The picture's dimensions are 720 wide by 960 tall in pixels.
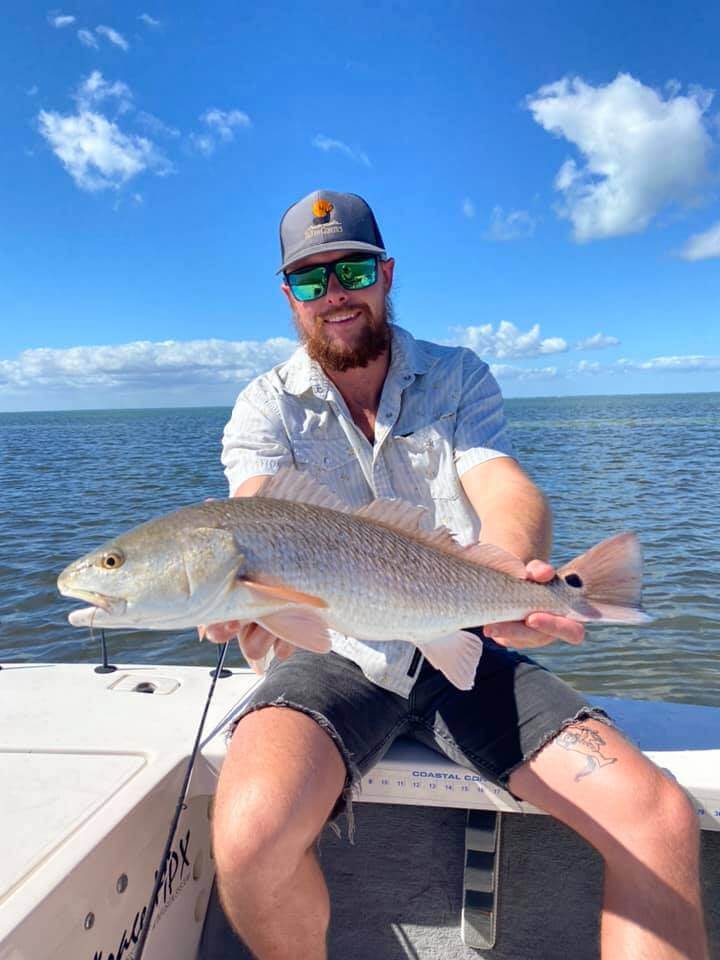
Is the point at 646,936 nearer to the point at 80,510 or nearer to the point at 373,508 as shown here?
the point at 373,508

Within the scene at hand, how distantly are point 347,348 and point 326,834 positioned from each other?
2.56 metres

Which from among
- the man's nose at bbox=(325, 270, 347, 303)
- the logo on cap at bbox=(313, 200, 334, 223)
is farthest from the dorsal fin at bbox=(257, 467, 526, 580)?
the logo on cap at bbox=(313, 200, 334, 223)

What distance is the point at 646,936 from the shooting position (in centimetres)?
239

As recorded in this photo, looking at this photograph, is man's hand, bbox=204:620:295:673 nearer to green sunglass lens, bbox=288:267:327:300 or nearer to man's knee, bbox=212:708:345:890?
man's knee, bbox=212:708:345:890

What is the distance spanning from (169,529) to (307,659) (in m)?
1.14

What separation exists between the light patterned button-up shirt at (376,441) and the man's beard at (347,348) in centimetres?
7

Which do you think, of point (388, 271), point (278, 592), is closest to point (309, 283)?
point (388, 271)

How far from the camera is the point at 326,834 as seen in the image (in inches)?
140

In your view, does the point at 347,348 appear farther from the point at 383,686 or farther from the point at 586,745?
the point at 586,745

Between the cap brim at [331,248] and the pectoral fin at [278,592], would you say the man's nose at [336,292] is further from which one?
the pectoral fin at [278,592]

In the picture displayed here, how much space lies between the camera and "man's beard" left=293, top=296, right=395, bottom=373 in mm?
3930

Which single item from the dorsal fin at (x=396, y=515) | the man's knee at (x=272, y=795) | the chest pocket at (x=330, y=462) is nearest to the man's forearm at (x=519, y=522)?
the dorsal fin at (x=396, y=515)

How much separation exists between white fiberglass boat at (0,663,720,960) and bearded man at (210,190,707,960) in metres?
0.26

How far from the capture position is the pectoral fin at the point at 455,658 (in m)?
2.77
